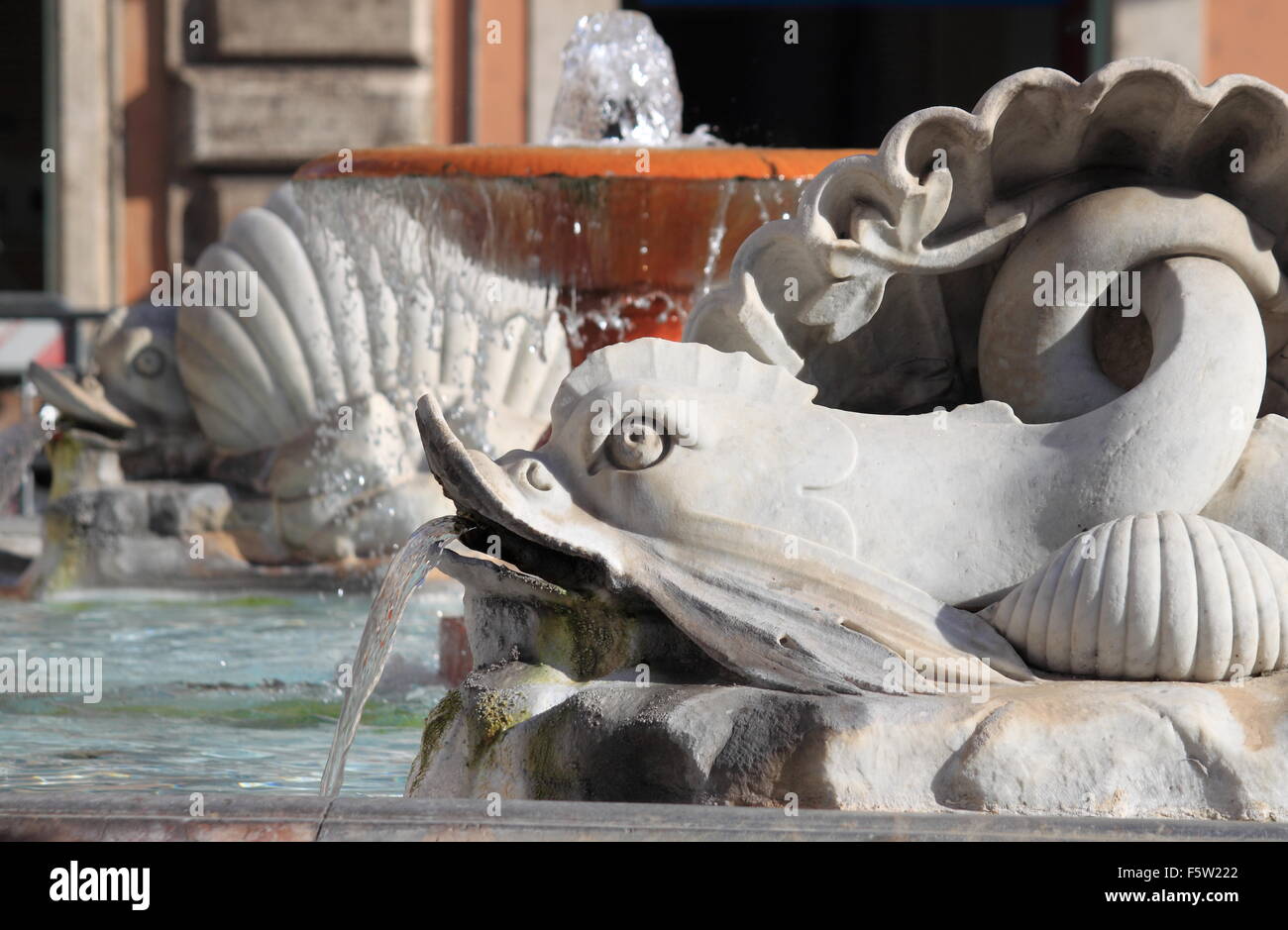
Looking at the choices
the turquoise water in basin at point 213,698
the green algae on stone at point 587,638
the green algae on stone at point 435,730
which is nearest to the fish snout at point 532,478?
the green algae on stone at point 587,638

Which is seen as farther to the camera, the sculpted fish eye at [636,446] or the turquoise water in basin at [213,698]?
the turquoise water in basin at [213,698]

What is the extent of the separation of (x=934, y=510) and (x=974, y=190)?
45 cm

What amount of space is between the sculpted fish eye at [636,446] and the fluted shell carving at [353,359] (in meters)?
2.77

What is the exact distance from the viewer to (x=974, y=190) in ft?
8.50

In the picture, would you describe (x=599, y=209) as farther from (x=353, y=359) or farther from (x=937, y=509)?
(x=937, y=509)

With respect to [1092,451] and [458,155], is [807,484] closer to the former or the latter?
[1092,451]

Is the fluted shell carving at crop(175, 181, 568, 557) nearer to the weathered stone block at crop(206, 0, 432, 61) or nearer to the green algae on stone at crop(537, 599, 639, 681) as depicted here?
the green algae on stone at crop(537, 599, 639, 681)

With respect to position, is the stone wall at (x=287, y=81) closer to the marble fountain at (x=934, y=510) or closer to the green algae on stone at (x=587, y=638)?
the marble fountain at (x=934, y=510)

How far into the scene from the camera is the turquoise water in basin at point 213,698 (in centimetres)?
320

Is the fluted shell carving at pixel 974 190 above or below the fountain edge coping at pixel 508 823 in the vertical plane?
above

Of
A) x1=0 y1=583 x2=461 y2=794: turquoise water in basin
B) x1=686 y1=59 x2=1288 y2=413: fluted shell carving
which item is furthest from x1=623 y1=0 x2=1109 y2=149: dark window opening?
x1=686 y1=59 x2=1288 y2=413: fluted shell carving

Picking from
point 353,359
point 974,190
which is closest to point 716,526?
point 974,190
